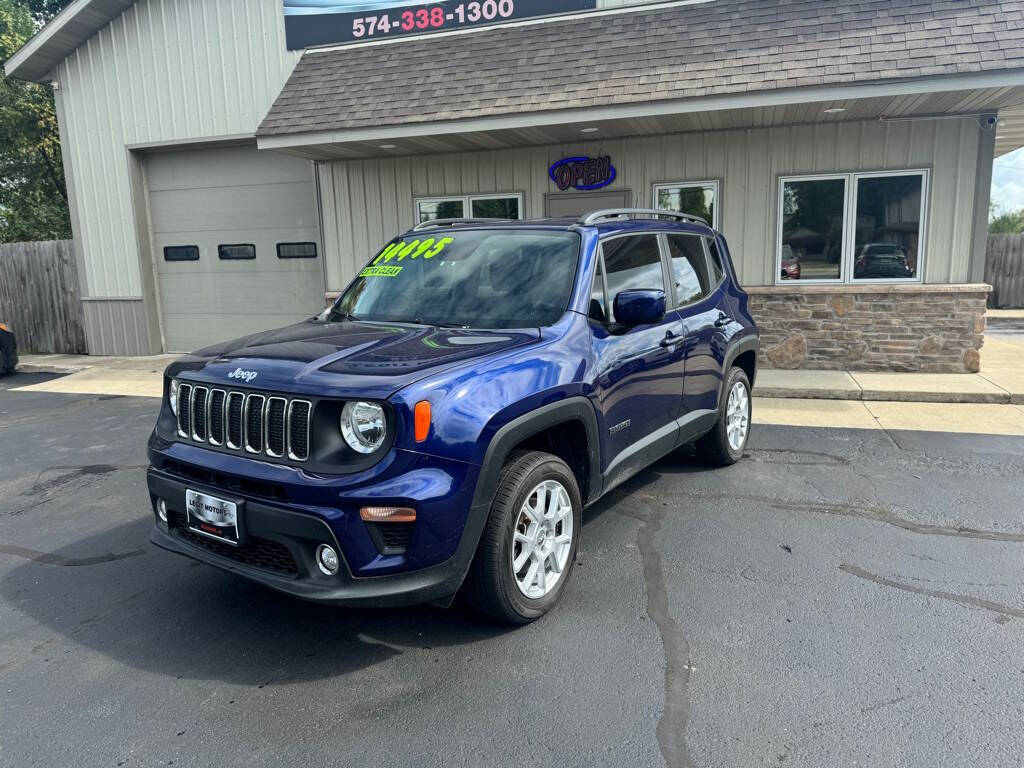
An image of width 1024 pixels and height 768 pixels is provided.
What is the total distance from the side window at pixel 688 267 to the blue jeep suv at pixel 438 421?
0.85 ft

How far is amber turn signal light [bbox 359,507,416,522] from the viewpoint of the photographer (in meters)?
2.87

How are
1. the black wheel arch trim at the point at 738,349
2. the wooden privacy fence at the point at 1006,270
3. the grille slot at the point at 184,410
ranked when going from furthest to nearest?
the wooden privacy fence at the point at 1006,270 < the black wheel arch trim at the point at 738,349 < the grille slot at the point at 184,410

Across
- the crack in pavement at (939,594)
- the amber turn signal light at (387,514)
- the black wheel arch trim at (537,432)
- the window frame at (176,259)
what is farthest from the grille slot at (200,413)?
the window frame at (176,259)

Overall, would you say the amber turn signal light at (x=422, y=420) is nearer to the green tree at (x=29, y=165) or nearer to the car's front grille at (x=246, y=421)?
the car's front grille at (x=246, y=421)

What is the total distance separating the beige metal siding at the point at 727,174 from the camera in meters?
9.28

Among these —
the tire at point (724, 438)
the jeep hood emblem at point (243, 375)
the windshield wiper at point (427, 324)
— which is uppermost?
the windshield wiper at point (427, 324)

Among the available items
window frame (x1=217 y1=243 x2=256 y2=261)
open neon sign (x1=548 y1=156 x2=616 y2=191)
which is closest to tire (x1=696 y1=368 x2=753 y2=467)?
open neon sign (x1=548 y1=156 x2=616 y2=191)

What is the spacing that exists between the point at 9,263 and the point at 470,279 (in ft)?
45.5

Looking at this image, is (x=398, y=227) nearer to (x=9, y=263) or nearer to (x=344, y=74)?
(x=344, y=74)

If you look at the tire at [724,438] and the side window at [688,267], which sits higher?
the side window at [688,267]

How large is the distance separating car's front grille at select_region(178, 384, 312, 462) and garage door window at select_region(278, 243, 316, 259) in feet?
31.2

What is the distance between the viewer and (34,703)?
2955 mm

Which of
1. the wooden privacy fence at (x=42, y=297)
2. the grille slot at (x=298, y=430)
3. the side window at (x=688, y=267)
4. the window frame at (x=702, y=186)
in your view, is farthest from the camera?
the wooden privacy fence at (x=42, y=297)

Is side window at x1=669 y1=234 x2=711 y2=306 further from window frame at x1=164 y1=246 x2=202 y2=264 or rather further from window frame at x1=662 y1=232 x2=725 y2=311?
window frame at x1=164 y1=246 x2=202 y2=264
